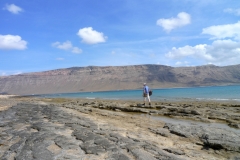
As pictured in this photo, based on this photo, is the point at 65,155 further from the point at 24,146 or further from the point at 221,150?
the point at 221,150

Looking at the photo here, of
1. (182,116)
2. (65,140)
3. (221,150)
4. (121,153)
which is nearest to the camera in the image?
(121,153)

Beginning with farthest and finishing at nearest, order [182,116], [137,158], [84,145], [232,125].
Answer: [182,116] → [232,125] → [84,145] → [137,158]

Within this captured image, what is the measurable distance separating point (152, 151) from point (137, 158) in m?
0.74

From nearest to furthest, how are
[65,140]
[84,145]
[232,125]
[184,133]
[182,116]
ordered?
[84,145] < [65,140] < [184,133] < [232,125] < [182,116]

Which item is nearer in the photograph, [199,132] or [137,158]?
[137,158]

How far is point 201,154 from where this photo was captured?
606cm

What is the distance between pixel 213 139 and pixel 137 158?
333 cm

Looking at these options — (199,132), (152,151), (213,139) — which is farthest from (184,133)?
(152,151)

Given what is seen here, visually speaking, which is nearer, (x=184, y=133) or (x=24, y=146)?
(x=24, y=146)

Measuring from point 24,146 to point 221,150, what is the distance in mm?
6428

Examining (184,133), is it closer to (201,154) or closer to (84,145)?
(201,154)

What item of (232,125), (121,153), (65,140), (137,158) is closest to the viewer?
(137,158)

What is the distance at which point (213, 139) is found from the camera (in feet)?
23.9

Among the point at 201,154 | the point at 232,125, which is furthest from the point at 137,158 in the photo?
the point at 232,125
